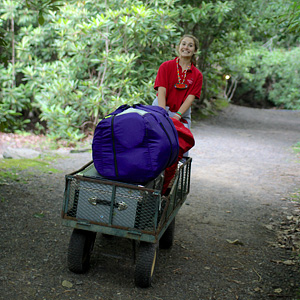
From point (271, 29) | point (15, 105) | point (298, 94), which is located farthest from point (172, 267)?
point (298, 94)

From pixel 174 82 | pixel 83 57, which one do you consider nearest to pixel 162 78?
pixel 174 82

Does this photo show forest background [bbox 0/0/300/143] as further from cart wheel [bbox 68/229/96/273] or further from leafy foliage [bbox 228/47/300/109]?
leafy foliage [bbox 228/47/300/109]

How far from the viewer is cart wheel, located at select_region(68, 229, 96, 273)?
10.5ft

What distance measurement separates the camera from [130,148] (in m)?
3.07

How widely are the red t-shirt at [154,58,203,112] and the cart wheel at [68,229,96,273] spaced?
1.98 m

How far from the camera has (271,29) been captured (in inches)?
644

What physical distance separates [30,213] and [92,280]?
69.9 inches

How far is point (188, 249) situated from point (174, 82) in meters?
1.88

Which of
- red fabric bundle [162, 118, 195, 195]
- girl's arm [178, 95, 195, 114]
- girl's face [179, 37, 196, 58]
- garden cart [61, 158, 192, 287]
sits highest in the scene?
girl's face [179, 37, 196, 58]

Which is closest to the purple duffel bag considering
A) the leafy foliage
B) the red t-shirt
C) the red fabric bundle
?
the red fabric bundle

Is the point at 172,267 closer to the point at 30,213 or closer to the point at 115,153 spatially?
the point at 115,153

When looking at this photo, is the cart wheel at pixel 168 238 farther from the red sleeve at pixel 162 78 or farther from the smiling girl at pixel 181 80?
the red sleeve at pixel 162 78

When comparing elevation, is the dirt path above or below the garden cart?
below

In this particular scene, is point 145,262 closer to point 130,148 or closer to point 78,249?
point 78,249
